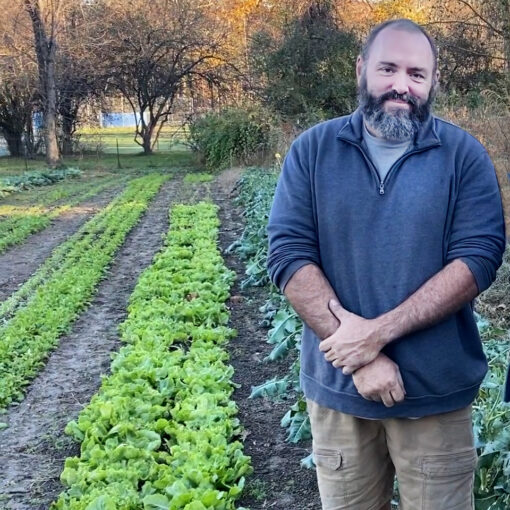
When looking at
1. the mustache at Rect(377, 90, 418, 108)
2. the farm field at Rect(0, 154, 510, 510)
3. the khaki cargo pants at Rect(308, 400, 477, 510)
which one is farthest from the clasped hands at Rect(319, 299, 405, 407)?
the farm field at Rect(0, 154, 510, 510)

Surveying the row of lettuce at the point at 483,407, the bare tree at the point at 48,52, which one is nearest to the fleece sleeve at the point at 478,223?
the row of lettuce at the point at 483,407

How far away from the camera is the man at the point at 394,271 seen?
2.27 metres

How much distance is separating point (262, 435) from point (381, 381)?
253cm

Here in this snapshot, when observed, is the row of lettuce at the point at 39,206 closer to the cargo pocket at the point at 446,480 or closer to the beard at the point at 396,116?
the beard at the point at 396,116

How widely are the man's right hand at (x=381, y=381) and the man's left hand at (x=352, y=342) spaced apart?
0.9 inches

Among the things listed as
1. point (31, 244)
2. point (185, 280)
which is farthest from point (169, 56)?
point (185, 280)

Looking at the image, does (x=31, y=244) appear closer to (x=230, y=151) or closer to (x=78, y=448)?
(x=78, y=448)

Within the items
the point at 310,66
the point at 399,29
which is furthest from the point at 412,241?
the point at 310,66

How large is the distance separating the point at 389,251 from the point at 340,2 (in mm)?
21443

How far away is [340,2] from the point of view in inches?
875

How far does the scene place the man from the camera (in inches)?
89.4

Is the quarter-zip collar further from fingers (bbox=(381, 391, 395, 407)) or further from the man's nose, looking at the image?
fingers (bbox=(381, 391, 395, 407))

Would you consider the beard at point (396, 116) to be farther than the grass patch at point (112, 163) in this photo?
No

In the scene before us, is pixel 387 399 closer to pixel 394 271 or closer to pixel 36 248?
pixel 394 271
